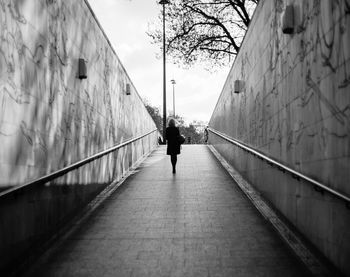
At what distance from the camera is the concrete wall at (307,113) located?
14.3ft

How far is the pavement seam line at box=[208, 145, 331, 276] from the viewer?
483 centimetres

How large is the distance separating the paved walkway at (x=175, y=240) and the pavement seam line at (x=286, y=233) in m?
0.10

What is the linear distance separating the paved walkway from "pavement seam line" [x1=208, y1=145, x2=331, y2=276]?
97 millimetres

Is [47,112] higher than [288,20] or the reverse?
the reverse

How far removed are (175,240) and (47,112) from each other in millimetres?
2200

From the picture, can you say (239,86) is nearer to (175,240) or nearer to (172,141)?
(172,141)

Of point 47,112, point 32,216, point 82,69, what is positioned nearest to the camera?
point 32,216

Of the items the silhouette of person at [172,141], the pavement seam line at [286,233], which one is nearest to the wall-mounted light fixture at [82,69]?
the pavement seam line at [286,233]

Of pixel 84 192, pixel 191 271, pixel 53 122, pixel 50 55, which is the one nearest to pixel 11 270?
pixel 191 271

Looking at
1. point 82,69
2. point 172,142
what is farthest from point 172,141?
point 82,69

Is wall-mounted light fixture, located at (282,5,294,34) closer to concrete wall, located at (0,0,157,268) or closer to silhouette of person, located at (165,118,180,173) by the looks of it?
concrete wall, located at (0,0,157,268)

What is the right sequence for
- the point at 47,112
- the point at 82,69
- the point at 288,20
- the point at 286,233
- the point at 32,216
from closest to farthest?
the point at 32,216
the point at 47,112
the point at 286,233
the point at 288,20
the point at 82,69

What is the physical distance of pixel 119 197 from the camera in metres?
8.93

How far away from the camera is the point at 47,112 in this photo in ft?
19.4
